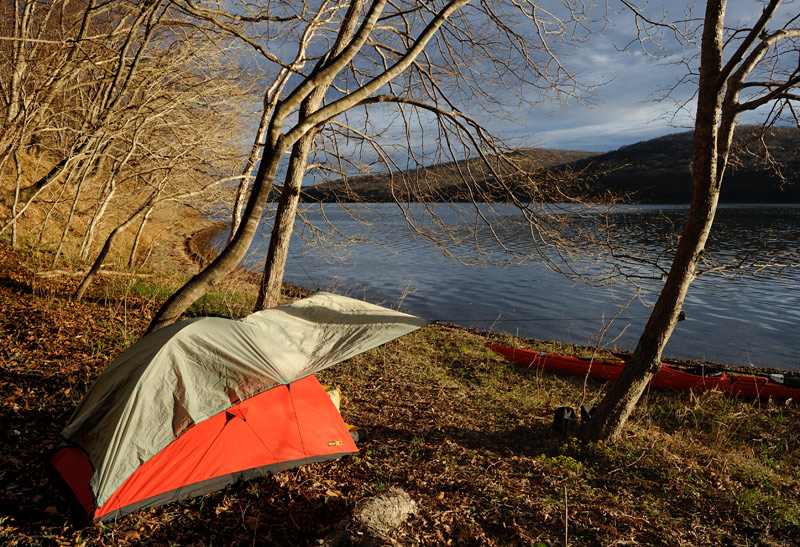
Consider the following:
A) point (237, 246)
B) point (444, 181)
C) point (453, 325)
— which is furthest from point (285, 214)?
point (453, 325)

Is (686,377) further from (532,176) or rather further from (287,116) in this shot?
(287,116)

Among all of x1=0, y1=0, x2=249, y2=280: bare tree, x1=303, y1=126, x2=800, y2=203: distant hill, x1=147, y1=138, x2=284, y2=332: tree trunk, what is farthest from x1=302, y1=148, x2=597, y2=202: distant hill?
x1=147, y1=138, x2=284, y2=332: tree trunk

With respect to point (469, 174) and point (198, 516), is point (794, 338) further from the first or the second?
point (198, 516)

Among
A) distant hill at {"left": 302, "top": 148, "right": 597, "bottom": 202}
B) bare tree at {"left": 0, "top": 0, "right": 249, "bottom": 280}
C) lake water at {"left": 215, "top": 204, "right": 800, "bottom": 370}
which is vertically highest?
bare tree at {"left": 0, "top": 0, "right": 249, "bottom": 280}

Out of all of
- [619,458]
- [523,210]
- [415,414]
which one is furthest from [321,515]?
[523,210]

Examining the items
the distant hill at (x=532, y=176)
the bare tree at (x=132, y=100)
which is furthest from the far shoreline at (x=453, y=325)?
the bare tree at (x=132, y=100)

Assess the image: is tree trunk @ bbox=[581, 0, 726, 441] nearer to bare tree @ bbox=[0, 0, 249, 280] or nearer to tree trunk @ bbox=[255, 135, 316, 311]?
tree trunk @ bbox=[255, 135, 316, 311]

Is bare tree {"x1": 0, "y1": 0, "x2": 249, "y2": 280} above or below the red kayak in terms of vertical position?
above

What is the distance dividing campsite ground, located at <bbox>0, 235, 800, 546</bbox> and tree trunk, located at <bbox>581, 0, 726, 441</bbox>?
1.87 feet

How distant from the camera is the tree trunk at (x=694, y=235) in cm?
511

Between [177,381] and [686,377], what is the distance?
30.0 ft

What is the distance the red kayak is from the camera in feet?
28.5

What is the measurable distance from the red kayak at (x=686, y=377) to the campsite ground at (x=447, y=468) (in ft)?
1.20

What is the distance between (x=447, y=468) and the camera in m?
4.79
